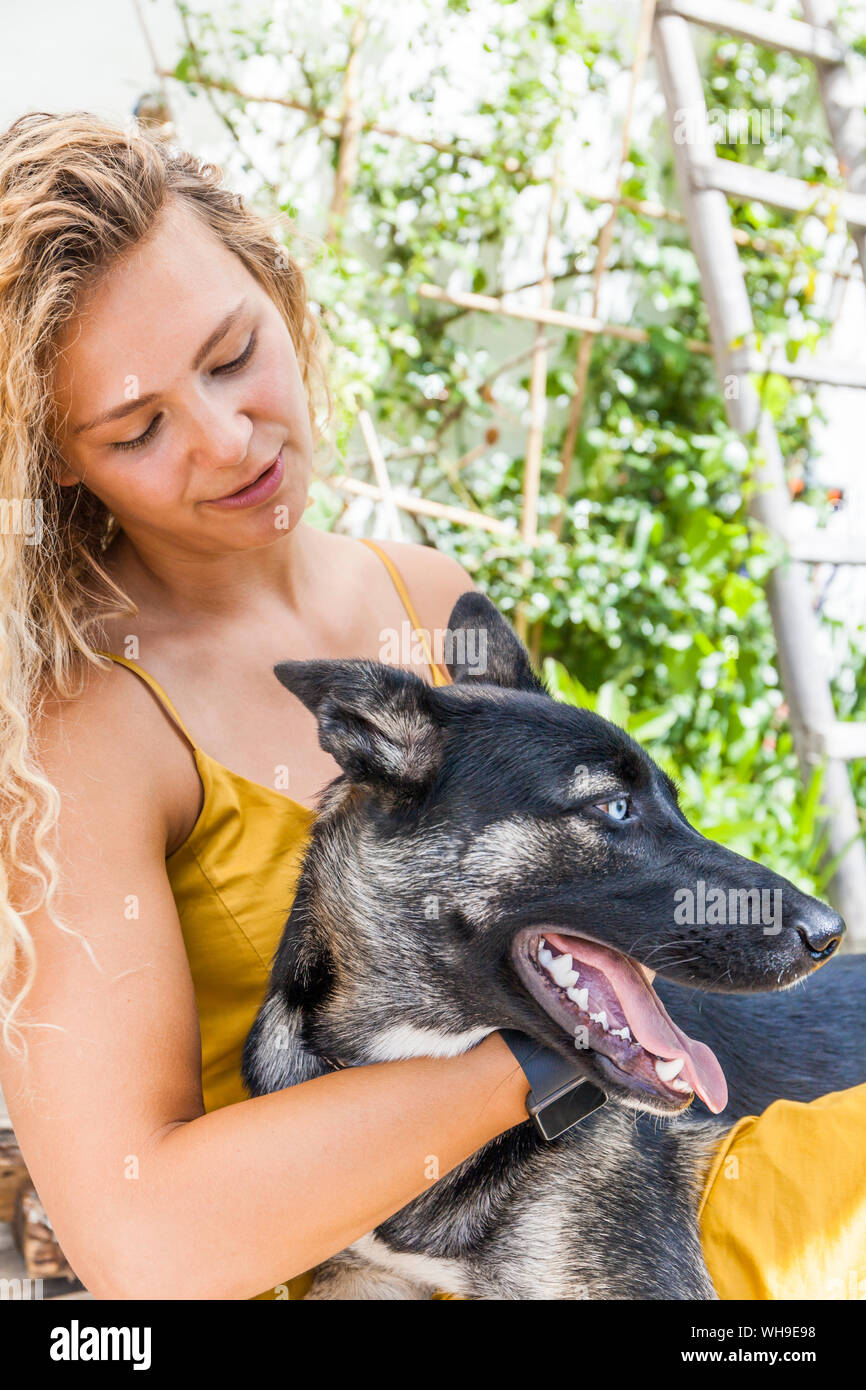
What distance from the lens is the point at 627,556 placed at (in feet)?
16.3

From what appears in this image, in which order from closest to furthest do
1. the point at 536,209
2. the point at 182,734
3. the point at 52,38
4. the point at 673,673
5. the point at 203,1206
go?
the point at 203,1206
the point at 182,734
the point at 52,38
the point at 673,673
the point at 536,209

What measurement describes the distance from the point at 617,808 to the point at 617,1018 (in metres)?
0.32

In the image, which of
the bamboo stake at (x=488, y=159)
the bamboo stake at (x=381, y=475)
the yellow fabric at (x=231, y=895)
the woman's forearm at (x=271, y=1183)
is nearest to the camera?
the woman's forearm at (x=271, y=1183)

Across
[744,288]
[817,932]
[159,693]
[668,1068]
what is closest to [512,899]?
[668,1068]

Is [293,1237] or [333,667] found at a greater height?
[333,667]

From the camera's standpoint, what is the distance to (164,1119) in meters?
1.51

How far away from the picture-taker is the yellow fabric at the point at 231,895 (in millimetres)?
1814

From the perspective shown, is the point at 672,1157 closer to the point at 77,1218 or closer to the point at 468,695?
the point at 468,695

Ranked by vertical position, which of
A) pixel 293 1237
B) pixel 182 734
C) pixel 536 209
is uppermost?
pixel 536 209

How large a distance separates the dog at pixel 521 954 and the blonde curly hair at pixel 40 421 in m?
0.42

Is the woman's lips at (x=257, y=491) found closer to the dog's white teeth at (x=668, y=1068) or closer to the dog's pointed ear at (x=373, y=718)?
the dog's pointed ear at (x=373, y=718)

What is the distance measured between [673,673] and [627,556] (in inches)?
24.1

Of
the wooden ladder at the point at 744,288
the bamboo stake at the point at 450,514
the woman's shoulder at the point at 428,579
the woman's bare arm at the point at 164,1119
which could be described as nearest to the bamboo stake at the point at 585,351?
the bamboo stake at the point at 450,514
